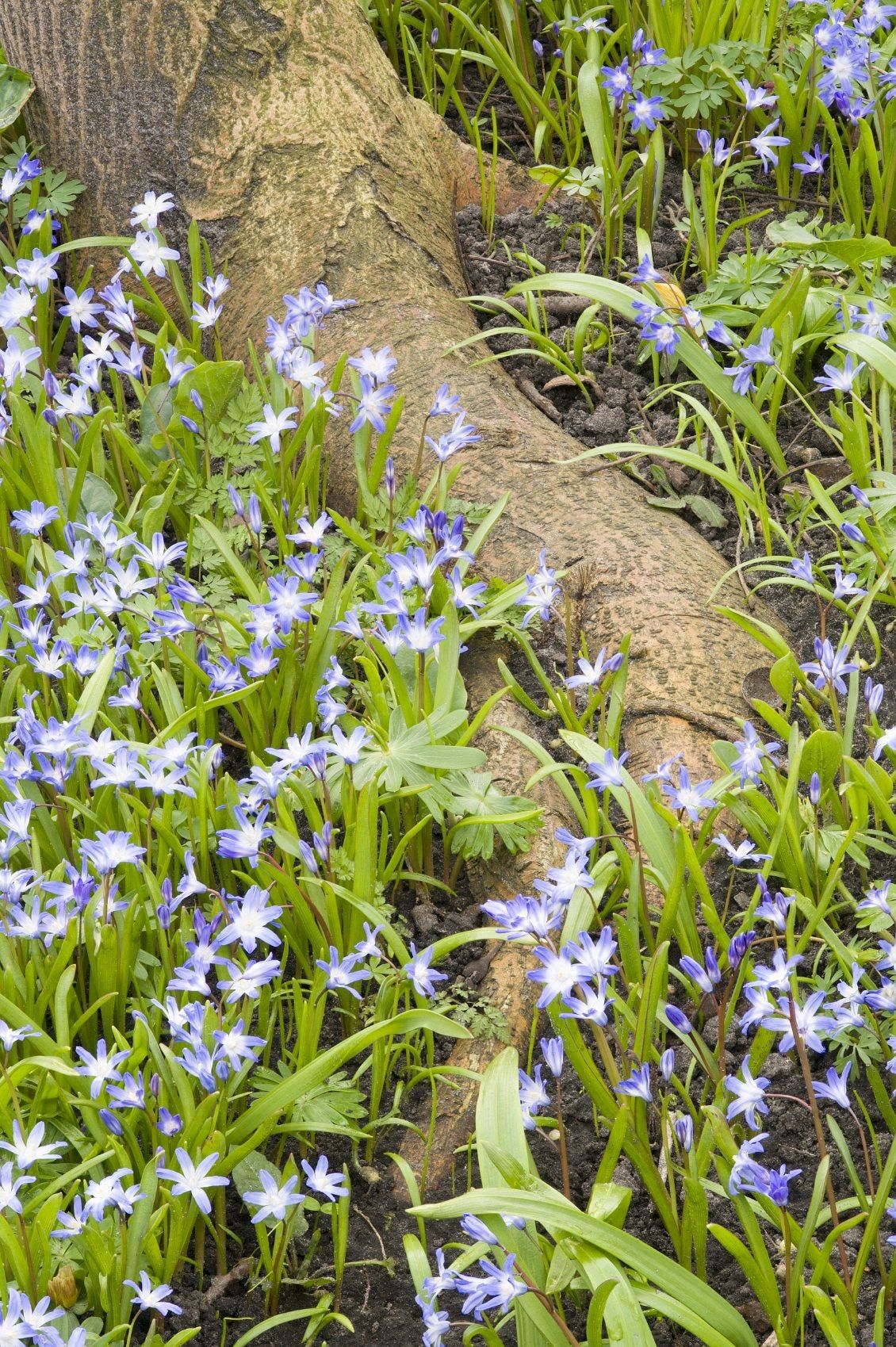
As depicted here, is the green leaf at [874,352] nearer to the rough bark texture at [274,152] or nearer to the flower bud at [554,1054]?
the rough bark texture at [274,152]

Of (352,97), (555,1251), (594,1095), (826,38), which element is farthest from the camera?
(352,97)

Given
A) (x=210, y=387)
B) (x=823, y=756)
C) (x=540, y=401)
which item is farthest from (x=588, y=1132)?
(x=540, y=401)

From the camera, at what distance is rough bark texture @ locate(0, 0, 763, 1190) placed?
3152 millimetres

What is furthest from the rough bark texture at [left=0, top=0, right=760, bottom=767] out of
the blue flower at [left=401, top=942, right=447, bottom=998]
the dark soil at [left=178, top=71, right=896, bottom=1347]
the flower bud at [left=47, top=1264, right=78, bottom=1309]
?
the flower bud at [left=47, top=1264, right=78, bottom=1309]

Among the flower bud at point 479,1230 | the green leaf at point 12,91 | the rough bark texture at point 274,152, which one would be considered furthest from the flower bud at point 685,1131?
the green leaf at point 12,91

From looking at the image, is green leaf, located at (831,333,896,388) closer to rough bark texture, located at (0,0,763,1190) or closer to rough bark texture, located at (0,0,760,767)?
rough bark texture, located at (0,0,763,1190)

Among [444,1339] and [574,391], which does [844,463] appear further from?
[444,1339]

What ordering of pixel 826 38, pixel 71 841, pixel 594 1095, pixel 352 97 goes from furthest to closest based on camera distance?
1. pixel 352 97
2. pixel 826 38
3. pixel 71 841
4. pixel 594 1095

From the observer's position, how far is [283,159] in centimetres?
338

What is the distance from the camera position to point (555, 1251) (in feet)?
5.08

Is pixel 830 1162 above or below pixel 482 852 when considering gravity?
below

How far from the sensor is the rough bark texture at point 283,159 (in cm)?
315

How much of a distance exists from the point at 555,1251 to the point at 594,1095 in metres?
0.24

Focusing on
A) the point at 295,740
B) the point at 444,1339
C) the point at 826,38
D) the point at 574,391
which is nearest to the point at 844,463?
the point at 574,391
